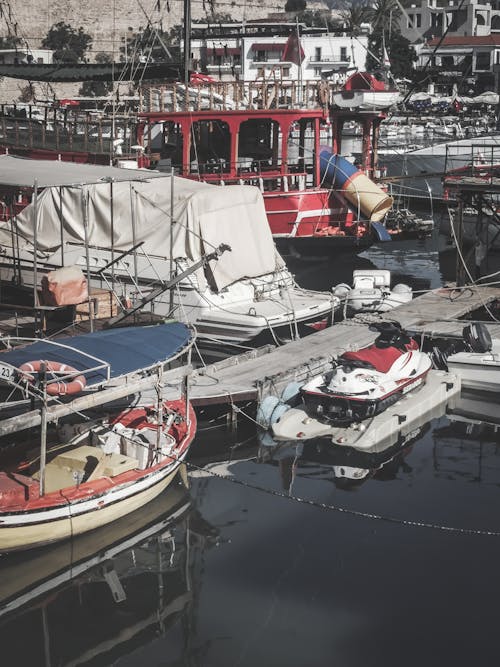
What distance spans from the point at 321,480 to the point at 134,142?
20.2 metres

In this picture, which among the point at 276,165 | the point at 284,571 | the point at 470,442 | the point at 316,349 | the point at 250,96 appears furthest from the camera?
the point at 250,96

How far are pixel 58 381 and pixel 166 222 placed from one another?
348 inches

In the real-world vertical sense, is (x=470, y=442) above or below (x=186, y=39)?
below

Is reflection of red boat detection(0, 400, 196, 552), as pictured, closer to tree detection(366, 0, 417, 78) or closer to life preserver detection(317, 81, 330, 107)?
life preserver detection(317, 81, 330, 107)

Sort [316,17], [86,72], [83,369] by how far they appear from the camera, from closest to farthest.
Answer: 1. [83,369]
2. [86,72]
3. [316,17]

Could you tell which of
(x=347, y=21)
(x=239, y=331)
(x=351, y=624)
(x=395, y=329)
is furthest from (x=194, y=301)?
(x=347, y=21)

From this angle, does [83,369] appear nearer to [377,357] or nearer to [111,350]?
[111,350]

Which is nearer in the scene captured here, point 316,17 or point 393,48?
point 393,48

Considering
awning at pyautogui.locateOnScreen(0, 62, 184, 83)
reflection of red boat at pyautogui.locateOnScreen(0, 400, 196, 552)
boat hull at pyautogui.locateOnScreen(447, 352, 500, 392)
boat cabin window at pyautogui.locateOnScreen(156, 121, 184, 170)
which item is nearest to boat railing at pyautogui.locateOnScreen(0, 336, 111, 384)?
reflection of red boat at pyautogui.locateOnScreen(0, 400, 196, 552)

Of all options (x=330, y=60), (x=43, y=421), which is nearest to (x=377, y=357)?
(x=43, y=421)

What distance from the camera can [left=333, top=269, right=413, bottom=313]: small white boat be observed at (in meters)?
23.9

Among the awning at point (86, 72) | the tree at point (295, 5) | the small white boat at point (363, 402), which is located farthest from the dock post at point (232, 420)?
the tree at point (295, 5)

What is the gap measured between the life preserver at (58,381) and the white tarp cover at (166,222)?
294 inches

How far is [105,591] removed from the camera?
1245cm
